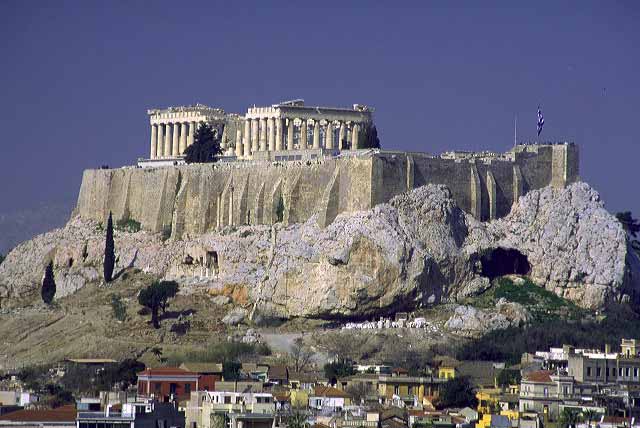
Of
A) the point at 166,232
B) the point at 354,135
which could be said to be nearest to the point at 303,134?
the point at 354,135

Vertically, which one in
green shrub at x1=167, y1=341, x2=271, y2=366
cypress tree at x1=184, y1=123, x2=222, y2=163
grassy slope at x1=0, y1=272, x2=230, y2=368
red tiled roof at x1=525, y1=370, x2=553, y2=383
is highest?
cypress tree at x1=184, y1=123, x2=222, y2=163

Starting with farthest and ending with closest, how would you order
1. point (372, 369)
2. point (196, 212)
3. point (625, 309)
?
point (196, 212) → point (625, 309) → point (372, 369)

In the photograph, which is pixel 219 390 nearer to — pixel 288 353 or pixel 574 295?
pixel 288 353

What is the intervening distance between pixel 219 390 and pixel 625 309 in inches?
1371

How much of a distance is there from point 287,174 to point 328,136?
368 inches

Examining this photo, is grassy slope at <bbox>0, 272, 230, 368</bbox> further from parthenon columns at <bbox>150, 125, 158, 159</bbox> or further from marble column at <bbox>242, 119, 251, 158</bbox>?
parthenon columns at <bbox>150, 125, 158, 159</bbox>

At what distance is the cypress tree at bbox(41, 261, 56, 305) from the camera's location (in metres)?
136

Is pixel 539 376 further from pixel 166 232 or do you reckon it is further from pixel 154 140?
pixel 154 140


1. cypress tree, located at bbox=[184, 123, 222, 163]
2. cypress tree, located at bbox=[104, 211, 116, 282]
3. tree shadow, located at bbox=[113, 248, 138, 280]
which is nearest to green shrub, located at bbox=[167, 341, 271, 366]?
cypress tree, located at bbox=[104, 211, 116, 282]

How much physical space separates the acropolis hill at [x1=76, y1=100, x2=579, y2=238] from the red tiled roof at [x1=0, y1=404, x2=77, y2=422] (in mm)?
41130

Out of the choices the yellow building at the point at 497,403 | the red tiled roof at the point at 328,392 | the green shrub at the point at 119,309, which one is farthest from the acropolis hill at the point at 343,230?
the red tiled roof at the point at 328,392

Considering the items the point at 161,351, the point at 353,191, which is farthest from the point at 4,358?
the point at 353,191

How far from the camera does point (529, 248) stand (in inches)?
5022

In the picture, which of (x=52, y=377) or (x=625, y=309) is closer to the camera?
(x=52, y=377)
